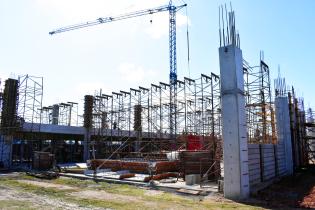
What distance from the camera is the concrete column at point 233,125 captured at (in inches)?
440

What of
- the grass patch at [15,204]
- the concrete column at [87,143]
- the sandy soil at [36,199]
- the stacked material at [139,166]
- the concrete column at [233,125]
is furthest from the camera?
the concrete column at [87,143]

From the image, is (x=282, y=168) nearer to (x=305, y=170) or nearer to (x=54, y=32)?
(x=305, y=170)

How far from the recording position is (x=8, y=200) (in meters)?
10.9

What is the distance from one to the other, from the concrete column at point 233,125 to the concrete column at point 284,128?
25.9 ft

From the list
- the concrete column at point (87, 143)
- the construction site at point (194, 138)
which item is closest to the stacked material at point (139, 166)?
the construction site at point (194, 138)

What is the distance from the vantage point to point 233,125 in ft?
38.0

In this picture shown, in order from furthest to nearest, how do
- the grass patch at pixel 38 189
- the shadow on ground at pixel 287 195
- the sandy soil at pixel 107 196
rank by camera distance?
1. the grass patch at pixel 38 189
2. the sandy soil at pixel 107 196
3. the shadow on ground at pixel 287 195

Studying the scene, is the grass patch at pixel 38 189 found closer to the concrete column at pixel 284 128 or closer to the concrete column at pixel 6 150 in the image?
the concrete column at pixel 6 150

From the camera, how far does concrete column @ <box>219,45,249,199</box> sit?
11.2 meters

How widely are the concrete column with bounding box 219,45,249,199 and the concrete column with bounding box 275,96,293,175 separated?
7896 mm

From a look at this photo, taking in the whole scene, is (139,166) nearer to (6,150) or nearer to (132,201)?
(132,201)

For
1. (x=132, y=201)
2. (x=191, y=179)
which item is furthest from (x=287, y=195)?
(x=132, y=201)

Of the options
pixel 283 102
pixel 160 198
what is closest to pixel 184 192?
pixel 160 198

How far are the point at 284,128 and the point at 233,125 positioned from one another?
349 inches
